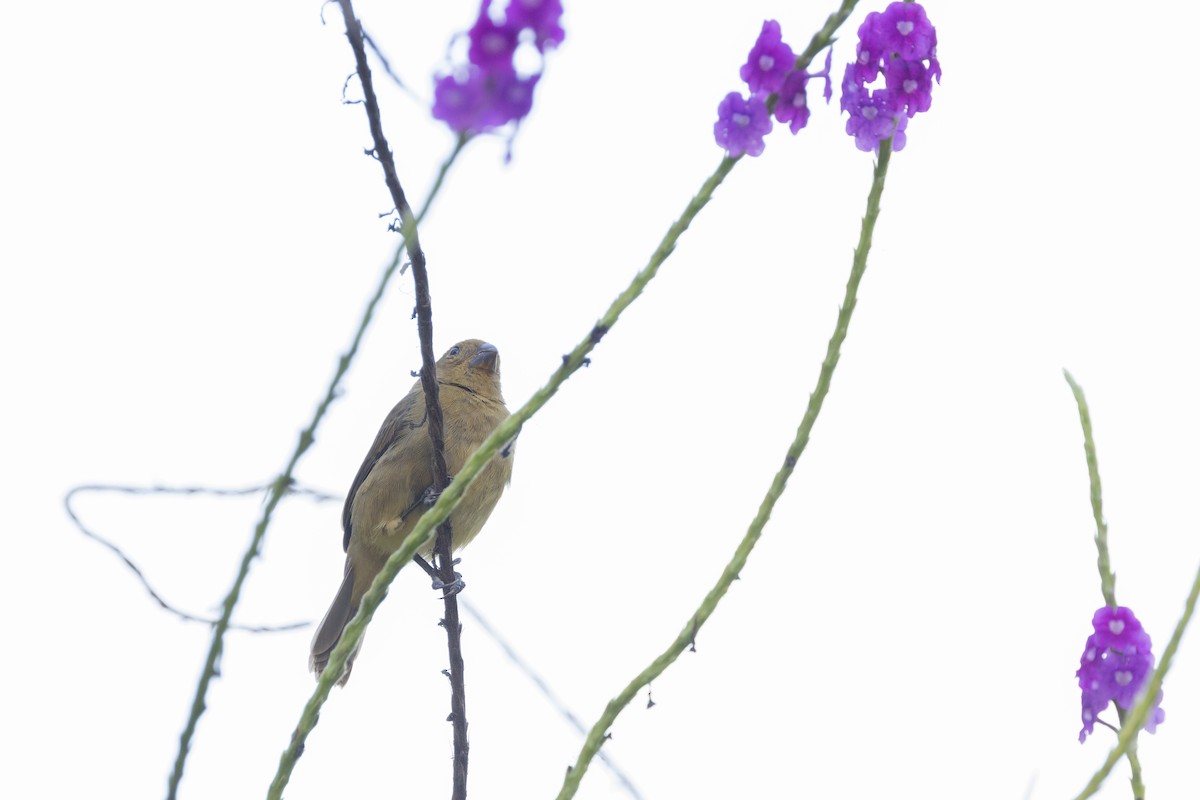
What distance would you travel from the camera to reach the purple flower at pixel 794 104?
6.20 feet

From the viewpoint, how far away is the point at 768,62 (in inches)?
74.0

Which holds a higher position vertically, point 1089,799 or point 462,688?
point 462,688

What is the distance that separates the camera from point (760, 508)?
1.69m

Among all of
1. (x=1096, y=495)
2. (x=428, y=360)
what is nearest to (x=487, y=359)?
(x=428, y=360)

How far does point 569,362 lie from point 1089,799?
0.71 meters

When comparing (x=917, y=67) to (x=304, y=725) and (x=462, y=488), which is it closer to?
(x=462, y=488)

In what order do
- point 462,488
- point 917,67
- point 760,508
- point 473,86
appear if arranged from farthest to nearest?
point 917,67
point 760,508
point 462,488
point 473,86

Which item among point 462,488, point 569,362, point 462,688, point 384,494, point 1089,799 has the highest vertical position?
point 384,494

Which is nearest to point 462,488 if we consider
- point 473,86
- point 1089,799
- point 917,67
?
point 473,86

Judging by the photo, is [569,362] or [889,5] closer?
[569,362]

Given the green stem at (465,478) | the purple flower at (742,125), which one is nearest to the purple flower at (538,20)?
the green stem at (465,478)

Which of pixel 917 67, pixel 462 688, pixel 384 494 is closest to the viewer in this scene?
pixel 917 67

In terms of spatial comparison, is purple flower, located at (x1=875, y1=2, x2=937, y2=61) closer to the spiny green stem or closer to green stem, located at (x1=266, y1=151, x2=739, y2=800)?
green stem, located at (x1=266, y1=151, x2=739, y2=800)

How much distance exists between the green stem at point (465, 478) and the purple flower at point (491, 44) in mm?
413
